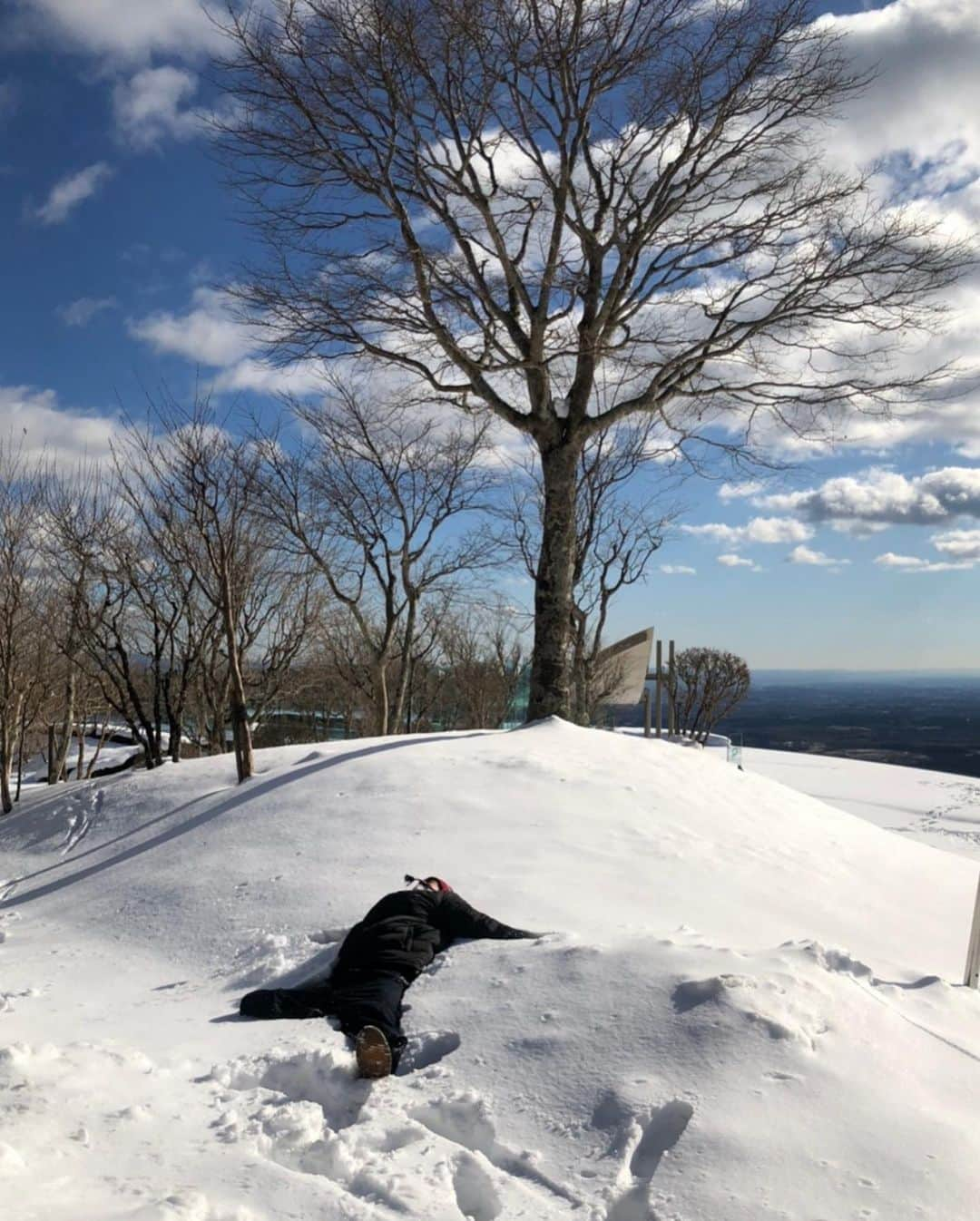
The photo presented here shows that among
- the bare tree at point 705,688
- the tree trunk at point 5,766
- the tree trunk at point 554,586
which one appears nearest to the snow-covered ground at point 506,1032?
the tree trunk at point 554,586

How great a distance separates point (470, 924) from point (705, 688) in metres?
23.7

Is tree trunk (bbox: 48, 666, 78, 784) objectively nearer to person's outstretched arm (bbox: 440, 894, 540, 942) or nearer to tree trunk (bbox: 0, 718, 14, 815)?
tree trunk (bbox: 0, 718, 14, 815)

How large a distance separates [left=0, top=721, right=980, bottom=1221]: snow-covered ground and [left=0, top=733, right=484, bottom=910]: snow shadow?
8 cm

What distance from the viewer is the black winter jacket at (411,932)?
15.6 feet

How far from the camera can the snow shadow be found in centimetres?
794

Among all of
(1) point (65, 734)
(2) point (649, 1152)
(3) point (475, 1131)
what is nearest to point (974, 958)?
(2) point (649, 1152)

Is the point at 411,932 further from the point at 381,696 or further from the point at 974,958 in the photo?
the point at 381,696

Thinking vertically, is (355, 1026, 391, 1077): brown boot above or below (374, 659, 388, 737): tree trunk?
below

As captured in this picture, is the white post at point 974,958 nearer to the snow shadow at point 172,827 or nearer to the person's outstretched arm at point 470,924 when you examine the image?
the person's outstretched arm at point 470,924

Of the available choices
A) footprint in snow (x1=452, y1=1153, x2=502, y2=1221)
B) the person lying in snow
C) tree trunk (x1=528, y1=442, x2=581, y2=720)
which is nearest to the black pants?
the person lying in snow

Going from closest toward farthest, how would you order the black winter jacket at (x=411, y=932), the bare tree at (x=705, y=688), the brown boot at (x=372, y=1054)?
1. the brown boot at (x=372, y=1054)
2. the black winter jacket at (x=411, y=932)
3. the bare tree at (x=705, y=688)

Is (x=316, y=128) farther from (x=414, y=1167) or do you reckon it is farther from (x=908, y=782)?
(x=908, y=782)

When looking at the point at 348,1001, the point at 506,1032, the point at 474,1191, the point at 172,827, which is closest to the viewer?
the point at 474,1191

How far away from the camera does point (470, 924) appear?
5.16m
